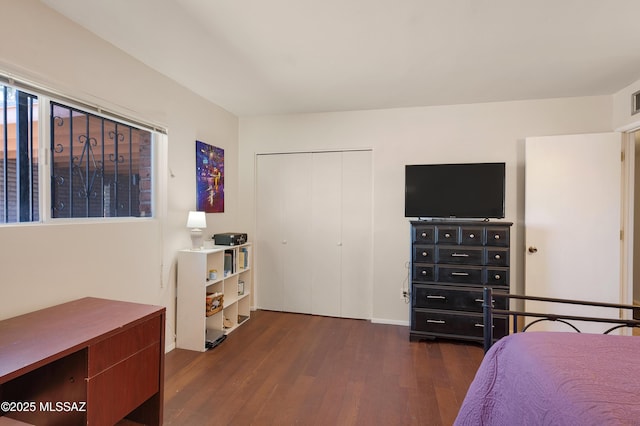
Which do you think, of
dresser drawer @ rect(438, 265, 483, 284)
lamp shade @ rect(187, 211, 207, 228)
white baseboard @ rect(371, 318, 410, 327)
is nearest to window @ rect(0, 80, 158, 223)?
lamp shade @ rect(187, 211, 207, 228)

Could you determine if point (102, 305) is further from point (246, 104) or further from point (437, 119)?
point (437, 119)

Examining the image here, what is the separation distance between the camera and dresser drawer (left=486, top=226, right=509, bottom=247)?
2736 millimetres

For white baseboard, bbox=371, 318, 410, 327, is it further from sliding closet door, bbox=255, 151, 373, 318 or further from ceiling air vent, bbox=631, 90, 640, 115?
ceiling air vent, bbox=631, 90, 640, 115

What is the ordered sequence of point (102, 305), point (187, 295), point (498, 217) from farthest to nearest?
point (498, 217) < point (187, 295) < point (102, 305)

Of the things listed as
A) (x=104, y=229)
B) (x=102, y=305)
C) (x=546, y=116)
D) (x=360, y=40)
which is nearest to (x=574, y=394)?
(x=360, y=40)

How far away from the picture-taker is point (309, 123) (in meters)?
3.64

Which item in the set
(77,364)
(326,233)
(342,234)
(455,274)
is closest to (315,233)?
(326,233)

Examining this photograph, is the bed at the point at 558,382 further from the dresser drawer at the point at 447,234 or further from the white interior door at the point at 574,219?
the white interior door at the point at 574,219

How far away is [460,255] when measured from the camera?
282cm

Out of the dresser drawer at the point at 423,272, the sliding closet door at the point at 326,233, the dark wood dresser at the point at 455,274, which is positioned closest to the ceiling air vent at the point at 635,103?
the dark wood dresser at the point at 455,274

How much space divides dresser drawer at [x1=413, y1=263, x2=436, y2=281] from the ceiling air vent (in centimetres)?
222

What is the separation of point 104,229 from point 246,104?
1.97 metres

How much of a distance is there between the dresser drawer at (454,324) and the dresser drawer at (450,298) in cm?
6

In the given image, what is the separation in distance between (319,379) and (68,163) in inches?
89.7
